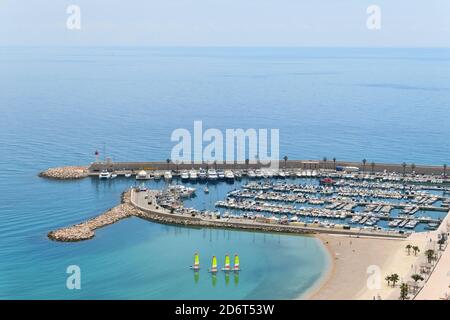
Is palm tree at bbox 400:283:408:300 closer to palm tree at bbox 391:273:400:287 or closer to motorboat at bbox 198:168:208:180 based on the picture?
palm tree at bbox 391:273:400:287

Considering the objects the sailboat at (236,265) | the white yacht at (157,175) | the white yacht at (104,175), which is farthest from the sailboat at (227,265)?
the white yacht at (104,175)

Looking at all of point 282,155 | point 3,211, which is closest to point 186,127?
point 282,155

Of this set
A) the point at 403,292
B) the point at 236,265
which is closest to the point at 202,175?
the point at 236,265

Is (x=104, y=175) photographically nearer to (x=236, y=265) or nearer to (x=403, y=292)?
(x=236, y=265)

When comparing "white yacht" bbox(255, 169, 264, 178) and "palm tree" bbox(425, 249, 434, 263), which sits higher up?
"white yacht" bbox(255, 169, 264, 178)

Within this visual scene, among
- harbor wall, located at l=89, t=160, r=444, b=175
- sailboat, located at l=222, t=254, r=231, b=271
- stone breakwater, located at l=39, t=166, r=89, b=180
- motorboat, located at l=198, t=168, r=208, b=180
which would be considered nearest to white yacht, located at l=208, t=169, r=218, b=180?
motorboat, located at l=198, t=168, r=208, b=180

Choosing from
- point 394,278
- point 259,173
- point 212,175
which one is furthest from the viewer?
point 259,173
